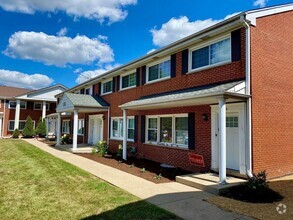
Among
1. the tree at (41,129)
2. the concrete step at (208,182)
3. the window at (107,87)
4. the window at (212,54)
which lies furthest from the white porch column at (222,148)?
the tree at (41,129)

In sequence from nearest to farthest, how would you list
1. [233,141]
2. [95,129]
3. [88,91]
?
[233,141] → [95,129] → [88,91]

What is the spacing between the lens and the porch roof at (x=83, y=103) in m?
17.4

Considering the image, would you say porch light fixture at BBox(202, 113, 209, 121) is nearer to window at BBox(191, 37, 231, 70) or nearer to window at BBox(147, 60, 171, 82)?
window at BBox(191, 37, 231, 70)

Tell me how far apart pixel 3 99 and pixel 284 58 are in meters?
36.0

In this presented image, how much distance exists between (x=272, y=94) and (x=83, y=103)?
12.7 meters

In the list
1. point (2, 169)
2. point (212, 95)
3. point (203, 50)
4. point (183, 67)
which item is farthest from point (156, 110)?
point (2, 169)

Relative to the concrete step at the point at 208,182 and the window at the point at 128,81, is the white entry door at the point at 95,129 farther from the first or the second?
the concrete step at the point at 208,182

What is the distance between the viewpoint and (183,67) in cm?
1132

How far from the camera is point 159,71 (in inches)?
523

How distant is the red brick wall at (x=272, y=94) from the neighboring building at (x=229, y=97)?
0.03 metres

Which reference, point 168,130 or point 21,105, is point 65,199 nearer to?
point 168,130

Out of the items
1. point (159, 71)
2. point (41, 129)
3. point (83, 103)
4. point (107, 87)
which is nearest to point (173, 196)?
point (159, 71)

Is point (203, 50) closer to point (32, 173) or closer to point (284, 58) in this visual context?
point (284, 58)

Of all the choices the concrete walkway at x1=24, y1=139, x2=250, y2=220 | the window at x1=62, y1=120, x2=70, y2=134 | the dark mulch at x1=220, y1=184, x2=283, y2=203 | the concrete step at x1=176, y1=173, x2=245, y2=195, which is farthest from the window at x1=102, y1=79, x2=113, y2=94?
the dark mulch at x1=220, y1=184, x2=283, y2=203
